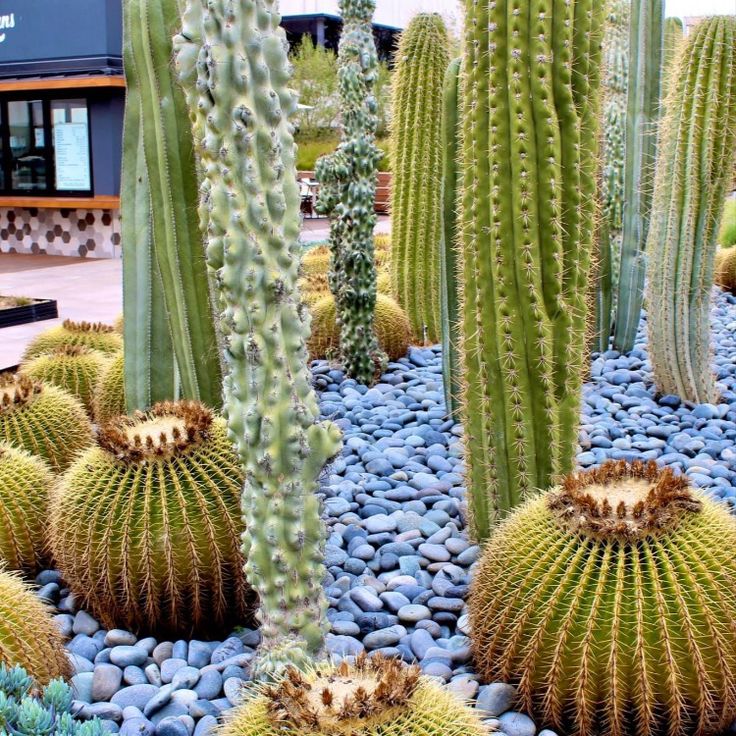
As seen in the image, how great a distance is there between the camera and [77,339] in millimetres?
5402

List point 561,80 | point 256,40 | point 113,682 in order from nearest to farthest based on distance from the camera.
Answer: point 256,40
point 113,682
point 561,80

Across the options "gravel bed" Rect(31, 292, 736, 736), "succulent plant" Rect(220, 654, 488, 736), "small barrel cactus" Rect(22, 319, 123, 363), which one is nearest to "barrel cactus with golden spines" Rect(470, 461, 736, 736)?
"gravel bed" Rect(31, 292, 736, 736)

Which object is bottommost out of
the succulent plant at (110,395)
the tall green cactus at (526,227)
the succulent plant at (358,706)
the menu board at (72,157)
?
the succulent plant at (358,706)

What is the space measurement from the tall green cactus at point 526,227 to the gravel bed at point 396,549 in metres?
0.43

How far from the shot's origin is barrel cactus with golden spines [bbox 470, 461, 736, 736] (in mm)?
2279

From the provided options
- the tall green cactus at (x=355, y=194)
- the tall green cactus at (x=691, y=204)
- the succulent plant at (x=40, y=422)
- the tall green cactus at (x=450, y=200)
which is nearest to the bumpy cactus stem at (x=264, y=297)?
the tall green cactus at (x=450, y=200)

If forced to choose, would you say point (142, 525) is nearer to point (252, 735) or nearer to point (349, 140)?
point (252, 735)

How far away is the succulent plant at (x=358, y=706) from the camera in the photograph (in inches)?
67.3

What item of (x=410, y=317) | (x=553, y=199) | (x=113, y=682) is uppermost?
(x=553, y=199)

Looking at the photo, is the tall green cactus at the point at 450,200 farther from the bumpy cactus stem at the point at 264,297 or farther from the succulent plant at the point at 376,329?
the succulent plant at the point at 376,329

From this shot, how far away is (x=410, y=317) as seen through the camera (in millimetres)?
6652

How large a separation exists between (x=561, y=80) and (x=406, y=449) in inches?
77.2

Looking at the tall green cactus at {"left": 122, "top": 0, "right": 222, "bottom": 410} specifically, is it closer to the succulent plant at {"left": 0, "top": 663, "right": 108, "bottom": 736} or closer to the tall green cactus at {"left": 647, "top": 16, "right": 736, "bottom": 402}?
the succulent plant at {"left": 0, "top": 663, "right": 108, "bottom": 736}

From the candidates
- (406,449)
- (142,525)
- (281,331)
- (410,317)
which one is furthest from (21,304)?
(281,331)
